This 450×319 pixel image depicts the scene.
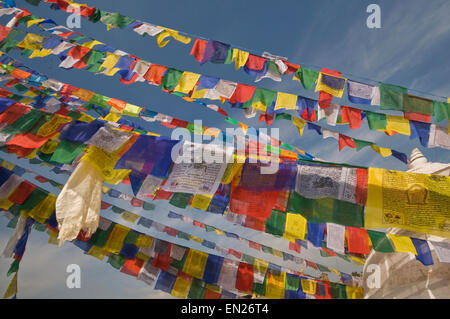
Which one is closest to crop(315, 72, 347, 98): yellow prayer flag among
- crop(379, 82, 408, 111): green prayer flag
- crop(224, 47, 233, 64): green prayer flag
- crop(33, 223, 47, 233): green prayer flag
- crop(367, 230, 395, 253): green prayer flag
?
crop(379, 82, 408, 111): green prayer flag

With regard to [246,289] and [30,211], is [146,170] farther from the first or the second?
[246,289]

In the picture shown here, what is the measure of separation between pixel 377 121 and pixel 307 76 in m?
1.59

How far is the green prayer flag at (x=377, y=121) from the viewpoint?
17.4 ft

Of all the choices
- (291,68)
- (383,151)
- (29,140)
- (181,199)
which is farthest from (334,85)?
(29,140)

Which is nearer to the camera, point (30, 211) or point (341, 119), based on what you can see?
point (341, 119)

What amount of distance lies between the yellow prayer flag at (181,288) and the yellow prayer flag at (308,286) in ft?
10.0

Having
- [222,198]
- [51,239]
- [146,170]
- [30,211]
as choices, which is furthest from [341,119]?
[51,239]

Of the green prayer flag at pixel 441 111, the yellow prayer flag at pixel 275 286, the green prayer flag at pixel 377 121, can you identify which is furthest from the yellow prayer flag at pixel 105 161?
the green prayer flag at pixel 441 111

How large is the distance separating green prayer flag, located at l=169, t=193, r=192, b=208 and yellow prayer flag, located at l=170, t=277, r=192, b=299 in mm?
2752

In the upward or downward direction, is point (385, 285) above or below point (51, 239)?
below

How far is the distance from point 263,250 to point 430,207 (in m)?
5.83

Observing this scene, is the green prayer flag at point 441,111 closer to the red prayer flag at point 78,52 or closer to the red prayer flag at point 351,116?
the red prayer flag at point 351,116

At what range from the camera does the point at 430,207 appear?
3.29m

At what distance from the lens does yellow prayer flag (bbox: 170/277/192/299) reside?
23.2ft
